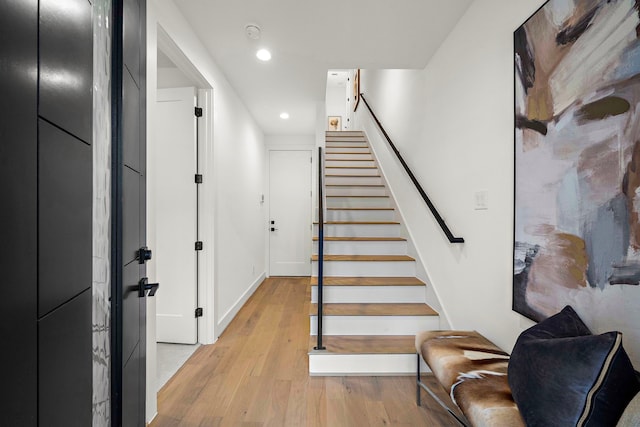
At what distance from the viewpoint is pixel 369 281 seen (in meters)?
2.58

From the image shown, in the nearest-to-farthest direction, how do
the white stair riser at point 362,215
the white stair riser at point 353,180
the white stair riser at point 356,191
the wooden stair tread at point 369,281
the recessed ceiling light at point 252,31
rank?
the recessed ceiling light at point 252,31, the wooden stair tread at point 369,281, the white stair riser at point 362,215, the white stair riser at point 356,191, the white stair riser at point 353,180

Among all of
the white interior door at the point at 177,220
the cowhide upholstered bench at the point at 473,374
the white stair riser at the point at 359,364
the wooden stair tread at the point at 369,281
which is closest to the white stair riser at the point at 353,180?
the wooden stair tread at the point at 369,281

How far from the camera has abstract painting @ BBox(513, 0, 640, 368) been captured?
92cm

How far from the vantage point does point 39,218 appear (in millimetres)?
556

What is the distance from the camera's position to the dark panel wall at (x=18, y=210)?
47 cm

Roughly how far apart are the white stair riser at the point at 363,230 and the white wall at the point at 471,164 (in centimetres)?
41

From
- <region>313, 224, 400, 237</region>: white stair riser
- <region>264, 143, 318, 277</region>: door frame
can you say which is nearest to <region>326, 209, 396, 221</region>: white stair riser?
<region>313, 224, 400, 237</region>: white stair riser

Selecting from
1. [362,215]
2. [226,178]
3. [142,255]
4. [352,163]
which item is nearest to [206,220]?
[226,178]

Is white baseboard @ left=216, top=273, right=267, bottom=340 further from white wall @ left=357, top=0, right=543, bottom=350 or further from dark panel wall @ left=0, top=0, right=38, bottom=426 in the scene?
dark panel wall @ left=0, top=0, right=38, bottom=426

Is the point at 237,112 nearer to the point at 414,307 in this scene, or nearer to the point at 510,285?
the point at 414,307

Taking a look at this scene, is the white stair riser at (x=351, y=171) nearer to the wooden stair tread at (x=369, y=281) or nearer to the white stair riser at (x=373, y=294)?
→ the wooden stair tread at (x=369, y=281)

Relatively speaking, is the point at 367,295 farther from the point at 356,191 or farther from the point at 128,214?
the point at 128,214

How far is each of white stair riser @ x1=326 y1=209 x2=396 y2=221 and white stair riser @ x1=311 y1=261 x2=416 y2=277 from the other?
33.6 inches

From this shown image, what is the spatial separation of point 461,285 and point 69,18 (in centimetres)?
221
